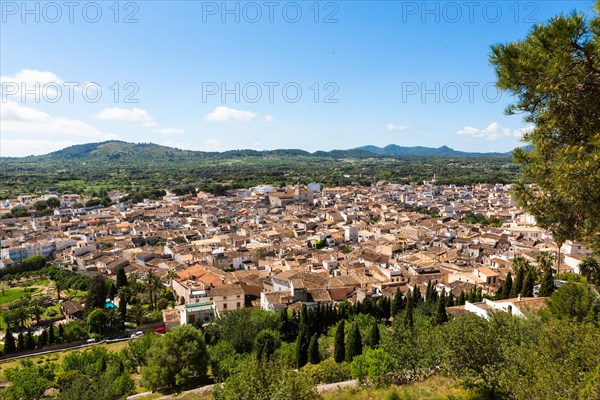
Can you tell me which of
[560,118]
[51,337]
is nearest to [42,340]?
[51,337]

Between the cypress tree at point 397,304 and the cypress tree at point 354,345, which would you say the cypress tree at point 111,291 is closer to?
the cypress tree at point 354,345

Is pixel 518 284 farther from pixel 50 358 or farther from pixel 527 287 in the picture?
pixel 50 358

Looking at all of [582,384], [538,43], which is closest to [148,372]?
[582,384]

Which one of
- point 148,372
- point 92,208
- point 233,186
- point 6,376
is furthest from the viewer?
point 233,186

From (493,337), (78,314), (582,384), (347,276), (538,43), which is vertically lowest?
(78,314)

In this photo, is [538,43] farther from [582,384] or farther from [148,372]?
[148,372]

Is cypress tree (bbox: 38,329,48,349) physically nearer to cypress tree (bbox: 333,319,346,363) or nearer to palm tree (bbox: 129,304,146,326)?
palm tree (bbox: 129,304,146,326)

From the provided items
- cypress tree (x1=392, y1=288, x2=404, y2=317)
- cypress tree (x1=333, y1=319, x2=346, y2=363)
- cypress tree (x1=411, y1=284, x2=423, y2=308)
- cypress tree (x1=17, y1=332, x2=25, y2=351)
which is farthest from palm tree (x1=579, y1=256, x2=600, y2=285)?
cypress tree (x1=17, y1=332, x2=25, y2=351)

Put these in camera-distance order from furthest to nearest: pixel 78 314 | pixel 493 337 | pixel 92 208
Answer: pixel 92 208
pixel 78 314
pixel 493 337

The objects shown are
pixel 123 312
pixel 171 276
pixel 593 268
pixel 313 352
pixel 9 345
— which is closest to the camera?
pixel 593 268
